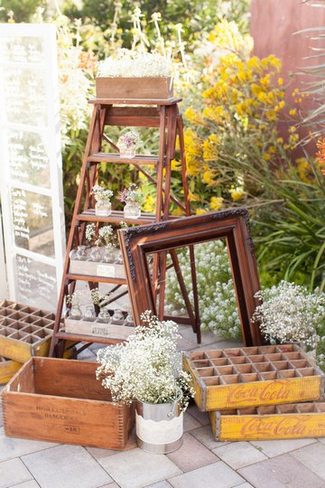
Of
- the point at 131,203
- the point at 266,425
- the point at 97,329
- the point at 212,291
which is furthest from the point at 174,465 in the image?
the point at 212,291

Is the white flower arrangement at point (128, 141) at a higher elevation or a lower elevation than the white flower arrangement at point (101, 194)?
higher

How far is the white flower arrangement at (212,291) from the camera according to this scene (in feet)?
14.5

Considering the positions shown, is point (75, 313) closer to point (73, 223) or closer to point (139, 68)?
point (73, 223)

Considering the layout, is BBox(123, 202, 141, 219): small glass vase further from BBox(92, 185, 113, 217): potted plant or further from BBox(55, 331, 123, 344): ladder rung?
BBox(55, 331, 123, 344): ladder rung

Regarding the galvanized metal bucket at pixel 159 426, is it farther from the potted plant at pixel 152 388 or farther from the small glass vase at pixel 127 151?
the small glass vase at pixel 127 151

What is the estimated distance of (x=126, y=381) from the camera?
310cm

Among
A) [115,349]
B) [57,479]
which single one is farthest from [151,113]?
[57,479]

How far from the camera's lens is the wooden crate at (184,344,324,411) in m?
3.27

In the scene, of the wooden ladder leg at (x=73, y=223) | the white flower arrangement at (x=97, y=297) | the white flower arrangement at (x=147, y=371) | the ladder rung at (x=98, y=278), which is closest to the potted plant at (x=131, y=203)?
the wooden ladder leg at (x=73, y=223)

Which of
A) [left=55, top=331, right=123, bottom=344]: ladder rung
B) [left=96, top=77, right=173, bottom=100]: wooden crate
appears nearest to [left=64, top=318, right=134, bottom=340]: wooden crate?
[left=55, top=331, right=123, bottom=344]: ladder rung

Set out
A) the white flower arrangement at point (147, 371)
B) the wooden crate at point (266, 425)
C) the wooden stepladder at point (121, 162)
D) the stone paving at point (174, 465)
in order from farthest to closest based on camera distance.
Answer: the wooden stepladder at point (121, 162) < the wooden crate at point (266, 425) < the white flower arrangement at point (147, 371) < the stone paving at point (174, 465)

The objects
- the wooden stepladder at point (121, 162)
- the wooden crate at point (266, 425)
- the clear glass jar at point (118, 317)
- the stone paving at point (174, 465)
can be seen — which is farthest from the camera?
the clear glass jar at point (118, 317)

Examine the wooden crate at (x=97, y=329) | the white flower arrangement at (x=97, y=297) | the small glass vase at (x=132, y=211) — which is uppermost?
the small glass vase at (x=132, y=211)

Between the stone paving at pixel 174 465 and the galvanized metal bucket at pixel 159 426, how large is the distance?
0.04 metres
